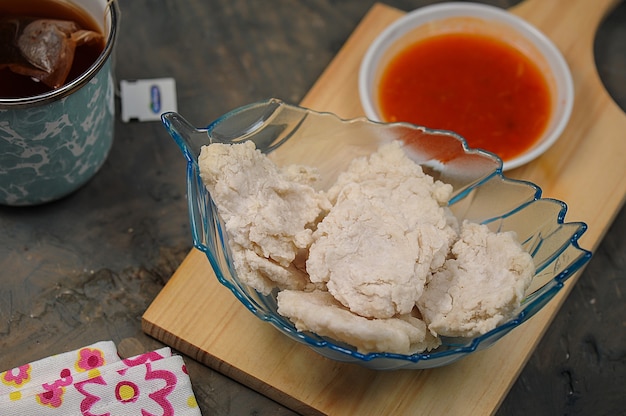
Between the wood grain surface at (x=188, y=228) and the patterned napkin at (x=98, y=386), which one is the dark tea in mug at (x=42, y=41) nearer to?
Answer: the wood grain surface at (x=188, y=228)

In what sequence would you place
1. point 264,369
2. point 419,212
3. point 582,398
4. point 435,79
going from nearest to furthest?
point 419,212 < point 264,369 < point 582,398 < point 435,79

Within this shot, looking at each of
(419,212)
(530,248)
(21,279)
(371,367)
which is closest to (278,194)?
(419,212)

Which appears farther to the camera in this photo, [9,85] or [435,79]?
[435,79]

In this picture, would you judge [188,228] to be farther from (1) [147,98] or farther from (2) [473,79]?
(2) [473,79]

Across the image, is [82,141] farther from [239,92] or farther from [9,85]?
[239,92]

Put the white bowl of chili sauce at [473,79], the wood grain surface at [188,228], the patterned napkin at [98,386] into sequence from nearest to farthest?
the patterned napkin at [98,386], the wood grain surface at [188,228], the white bowl of chili sauce at [473,79]

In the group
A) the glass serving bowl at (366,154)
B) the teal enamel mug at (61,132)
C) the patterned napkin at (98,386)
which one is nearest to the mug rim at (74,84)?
the teal enamel mug at (61,132)

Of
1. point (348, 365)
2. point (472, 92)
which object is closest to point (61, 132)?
point (348, 365)
